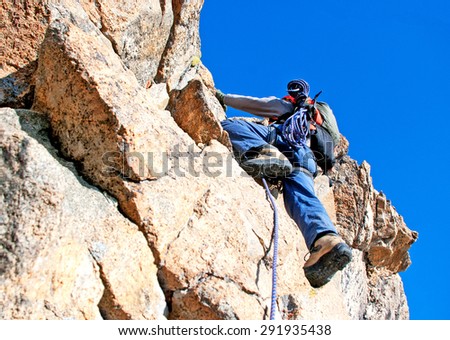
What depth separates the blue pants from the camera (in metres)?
7.12

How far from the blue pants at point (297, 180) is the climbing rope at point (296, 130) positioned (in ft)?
0.30

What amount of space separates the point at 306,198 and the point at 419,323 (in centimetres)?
261

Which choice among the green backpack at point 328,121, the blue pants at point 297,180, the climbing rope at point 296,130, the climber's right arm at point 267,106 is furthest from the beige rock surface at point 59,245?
the green backpack at point 328,121

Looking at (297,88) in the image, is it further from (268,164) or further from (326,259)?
(326,259)

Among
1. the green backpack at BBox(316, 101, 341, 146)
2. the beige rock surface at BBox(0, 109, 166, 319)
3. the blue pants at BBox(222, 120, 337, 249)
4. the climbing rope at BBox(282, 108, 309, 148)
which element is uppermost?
the green backpack at BBox(316, 101, 341, 146)

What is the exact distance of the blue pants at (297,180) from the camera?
7.12 meters

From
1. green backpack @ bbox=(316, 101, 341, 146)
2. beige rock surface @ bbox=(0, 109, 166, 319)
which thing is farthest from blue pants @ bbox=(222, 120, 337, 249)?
beige rock surface @ bbox=(0, 109, 166, 319)

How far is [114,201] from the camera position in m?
5.55

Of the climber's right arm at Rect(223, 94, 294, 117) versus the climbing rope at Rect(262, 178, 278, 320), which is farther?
the climber's right arm at Rect(223, 94, 294, 117)

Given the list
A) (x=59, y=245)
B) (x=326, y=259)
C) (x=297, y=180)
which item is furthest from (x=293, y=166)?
(x=59, y=245)

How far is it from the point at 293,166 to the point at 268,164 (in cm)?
54

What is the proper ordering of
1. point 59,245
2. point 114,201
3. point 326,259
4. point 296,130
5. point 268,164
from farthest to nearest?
1. point 296,130
2. point 268,164
3. point 326,259
4. point 114,201
5. point 59,245

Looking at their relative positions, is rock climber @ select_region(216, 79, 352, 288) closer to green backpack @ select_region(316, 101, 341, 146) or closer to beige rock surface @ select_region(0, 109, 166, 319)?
green backpack @ select_region(316, 101, 341, 146)

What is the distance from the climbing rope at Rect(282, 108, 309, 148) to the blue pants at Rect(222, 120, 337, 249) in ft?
0.30
